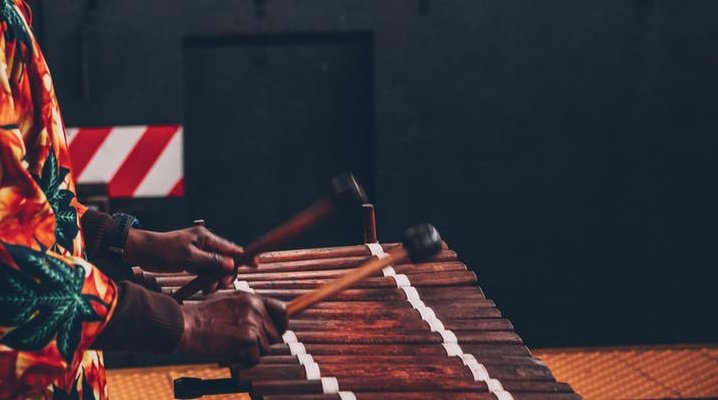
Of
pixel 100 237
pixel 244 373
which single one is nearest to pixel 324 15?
pixel 100 237

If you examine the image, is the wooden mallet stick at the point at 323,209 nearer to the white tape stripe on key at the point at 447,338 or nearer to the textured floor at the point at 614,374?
the white tape stripe on key at the point at 447,338

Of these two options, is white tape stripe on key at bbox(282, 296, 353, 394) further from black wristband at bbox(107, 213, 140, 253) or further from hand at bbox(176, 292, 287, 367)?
black wristband at bbox(107, 213, 140, 253)

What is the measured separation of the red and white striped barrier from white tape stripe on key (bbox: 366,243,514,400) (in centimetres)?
278

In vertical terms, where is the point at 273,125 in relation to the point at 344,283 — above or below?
below

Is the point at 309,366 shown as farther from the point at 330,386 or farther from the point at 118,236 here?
the point at 118,236

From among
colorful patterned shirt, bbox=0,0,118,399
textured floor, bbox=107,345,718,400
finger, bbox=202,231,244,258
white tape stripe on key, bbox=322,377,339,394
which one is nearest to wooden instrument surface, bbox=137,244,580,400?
white tape stripe on key, bbox=322,377,339,394

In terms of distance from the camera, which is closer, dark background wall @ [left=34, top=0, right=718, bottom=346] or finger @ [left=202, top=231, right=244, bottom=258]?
finger @ [left=202, top=231, right=244, bottom=258]

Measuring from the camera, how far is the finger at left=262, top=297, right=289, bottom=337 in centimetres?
187

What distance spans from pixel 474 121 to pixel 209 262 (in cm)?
304

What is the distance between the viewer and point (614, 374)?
507 cm

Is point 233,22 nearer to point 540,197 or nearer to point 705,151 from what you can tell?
point 540,197

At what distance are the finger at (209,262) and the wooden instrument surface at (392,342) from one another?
0.07m

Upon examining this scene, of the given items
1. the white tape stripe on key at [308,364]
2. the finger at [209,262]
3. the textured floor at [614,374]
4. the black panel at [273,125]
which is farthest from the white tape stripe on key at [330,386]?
the black panel at [273,125]

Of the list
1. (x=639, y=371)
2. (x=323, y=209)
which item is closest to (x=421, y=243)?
(x=323, y=209)
